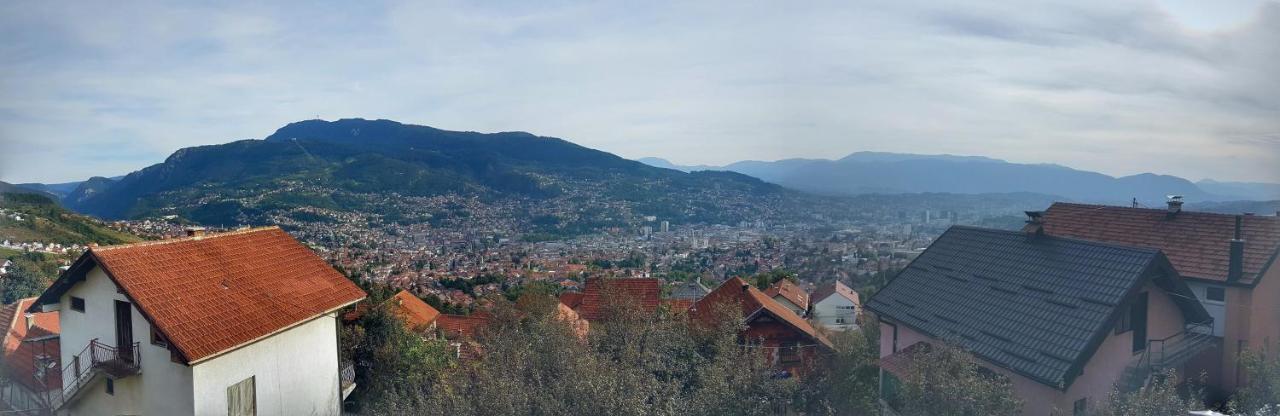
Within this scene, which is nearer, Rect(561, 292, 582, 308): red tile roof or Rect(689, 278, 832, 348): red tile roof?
Rect(689, 278, 832, 348): red tile roof

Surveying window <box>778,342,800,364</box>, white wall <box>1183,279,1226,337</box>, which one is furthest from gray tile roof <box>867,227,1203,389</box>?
window <box>778,342,800,364</box>

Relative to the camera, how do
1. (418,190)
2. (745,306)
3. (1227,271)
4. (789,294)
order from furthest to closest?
1. (418,190)
2. (789,294)
3. (745,306)
4. (1227,271)

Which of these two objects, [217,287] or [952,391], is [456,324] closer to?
[217,287]

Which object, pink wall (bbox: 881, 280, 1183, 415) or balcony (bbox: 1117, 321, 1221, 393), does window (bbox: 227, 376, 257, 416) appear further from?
balcony (bbox: 1117, 321, 1221, 393)

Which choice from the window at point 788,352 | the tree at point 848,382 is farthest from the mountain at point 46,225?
the tree at point 848,382

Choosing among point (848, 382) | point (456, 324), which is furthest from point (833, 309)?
point (848, 382)

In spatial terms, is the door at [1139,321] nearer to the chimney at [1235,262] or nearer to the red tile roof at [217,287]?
the chimney at [1235,262]
